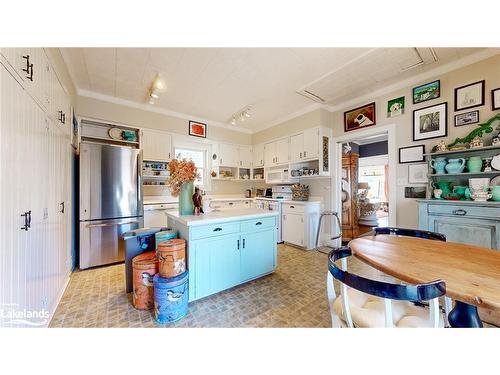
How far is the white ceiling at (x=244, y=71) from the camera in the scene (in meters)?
2.18

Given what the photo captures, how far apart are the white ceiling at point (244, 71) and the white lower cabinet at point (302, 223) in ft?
6.88

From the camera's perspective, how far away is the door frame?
281 cm

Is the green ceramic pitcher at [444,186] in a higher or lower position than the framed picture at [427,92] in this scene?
lower

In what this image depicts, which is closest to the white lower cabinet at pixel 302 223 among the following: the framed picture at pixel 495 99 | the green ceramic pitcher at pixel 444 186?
the green ceramic pitcher at pixel 444 186

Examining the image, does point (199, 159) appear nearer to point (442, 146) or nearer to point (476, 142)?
point (442, 146)

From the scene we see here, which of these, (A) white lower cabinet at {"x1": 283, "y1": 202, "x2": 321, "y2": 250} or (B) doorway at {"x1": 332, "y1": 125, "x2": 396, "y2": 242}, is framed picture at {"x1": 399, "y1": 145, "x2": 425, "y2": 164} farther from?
(A) white lower cabinet at {"x1": 283, "y1": 202, "x2": 321, "y2": 250}

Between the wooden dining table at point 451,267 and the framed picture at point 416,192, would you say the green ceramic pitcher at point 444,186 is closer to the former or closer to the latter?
the framed picture at point 416,192

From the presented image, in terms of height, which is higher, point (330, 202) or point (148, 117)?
point (148, 117)

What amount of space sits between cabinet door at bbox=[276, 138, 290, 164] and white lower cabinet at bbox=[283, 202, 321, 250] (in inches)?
43.4
